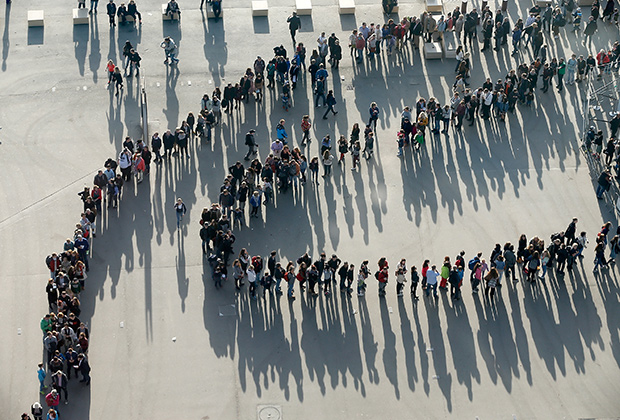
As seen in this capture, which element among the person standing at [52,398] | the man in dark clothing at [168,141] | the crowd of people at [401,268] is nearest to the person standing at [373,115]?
the crowd of people at [401,268]

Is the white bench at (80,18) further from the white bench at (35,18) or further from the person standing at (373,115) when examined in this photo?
the person standing at (373,115)

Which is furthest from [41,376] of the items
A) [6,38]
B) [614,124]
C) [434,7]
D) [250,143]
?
[434,7]

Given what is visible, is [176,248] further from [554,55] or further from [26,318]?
[554,55]

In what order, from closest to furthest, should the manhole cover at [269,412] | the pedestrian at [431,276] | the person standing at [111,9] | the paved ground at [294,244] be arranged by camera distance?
the manhole cover at [269,412], the paved ground at [294,244], the pedestrian at [431,276], the person standing at [111,9]

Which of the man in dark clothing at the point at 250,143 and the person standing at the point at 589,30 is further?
the person standing at the point at 589,30

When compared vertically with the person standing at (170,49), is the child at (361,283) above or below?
below

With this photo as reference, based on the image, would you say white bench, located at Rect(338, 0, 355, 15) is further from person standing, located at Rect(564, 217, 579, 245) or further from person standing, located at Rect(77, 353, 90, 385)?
person standing, located at Rect(77, 353, 90, 385)

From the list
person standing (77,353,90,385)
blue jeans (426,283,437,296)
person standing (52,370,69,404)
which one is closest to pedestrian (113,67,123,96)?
person standing (77,353,90,385)
